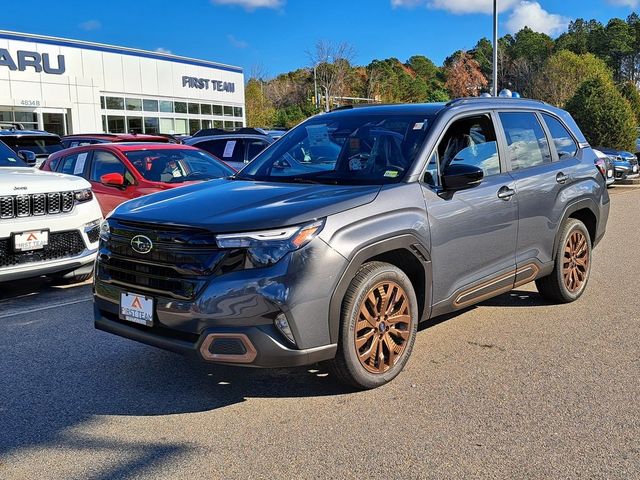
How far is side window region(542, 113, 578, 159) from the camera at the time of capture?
18.8ft

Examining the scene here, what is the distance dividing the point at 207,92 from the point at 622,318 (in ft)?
128

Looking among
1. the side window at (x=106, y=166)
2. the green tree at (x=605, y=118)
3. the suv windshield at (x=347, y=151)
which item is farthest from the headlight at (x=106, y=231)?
the green tree at (x=605, y=118)

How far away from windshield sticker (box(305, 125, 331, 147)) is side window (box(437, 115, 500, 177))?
0.91 m

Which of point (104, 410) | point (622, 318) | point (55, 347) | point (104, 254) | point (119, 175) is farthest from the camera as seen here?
point (119, 175)

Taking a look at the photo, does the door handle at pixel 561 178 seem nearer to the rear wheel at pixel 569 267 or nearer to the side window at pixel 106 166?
the rear wheel at pixel 569 267

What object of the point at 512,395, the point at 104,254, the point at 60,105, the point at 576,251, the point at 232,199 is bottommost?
the point at 512,395

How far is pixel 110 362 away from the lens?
4582mm

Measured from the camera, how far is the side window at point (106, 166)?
850 cm

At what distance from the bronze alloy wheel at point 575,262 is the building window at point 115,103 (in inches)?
1296

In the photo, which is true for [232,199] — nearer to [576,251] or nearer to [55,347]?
[55,347]

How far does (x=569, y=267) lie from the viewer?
5.86m

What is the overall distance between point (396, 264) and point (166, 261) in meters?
1.49

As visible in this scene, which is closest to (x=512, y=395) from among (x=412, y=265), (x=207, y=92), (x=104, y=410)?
(x=412, y=265)

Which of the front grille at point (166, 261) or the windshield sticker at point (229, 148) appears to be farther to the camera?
the windshield sticker at point (229, 148)
